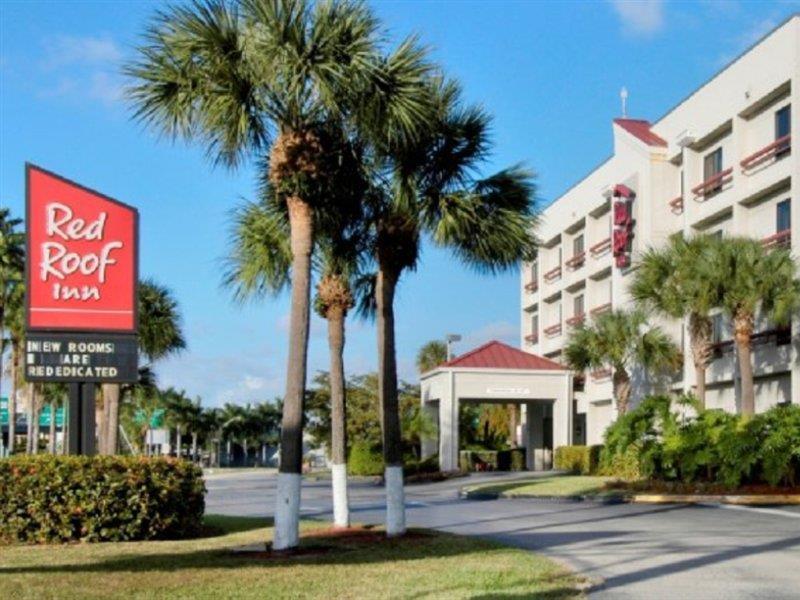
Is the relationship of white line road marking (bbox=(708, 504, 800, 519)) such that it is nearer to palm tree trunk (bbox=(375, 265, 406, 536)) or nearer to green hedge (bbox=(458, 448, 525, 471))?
palm tree trunk (bbox=(375, 265, 406, 536))

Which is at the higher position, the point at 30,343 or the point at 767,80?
the point at 767,80

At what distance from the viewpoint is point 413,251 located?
19.1m

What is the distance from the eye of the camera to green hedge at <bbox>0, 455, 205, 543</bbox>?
19.0 metres

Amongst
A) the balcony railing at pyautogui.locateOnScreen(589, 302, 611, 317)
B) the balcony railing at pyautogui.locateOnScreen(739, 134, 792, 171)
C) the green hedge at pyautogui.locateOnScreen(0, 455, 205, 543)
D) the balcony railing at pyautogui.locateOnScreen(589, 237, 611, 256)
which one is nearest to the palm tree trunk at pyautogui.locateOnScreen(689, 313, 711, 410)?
the balcony railing at pyautogui.locateOnScreen(739, 134, 792, 171)

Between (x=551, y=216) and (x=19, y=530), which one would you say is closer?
(x=19, y=530)

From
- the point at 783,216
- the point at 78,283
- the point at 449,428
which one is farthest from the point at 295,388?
the point at 449,428

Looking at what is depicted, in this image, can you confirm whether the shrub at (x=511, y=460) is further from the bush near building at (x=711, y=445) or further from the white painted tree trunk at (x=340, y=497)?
the white painted tree trunk at (x=340, y=497)

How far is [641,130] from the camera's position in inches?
2003

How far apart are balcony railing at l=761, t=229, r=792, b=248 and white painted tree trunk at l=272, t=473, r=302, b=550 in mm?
24059

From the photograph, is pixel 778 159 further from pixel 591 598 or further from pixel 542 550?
pixel 591 598

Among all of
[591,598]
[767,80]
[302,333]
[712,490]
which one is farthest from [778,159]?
[591,598]

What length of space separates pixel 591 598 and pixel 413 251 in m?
8.24

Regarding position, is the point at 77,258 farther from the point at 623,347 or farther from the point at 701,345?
the point at 623,347

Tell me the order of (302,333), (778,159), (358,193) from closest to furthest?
(302,333), (358,193), (778,159)
